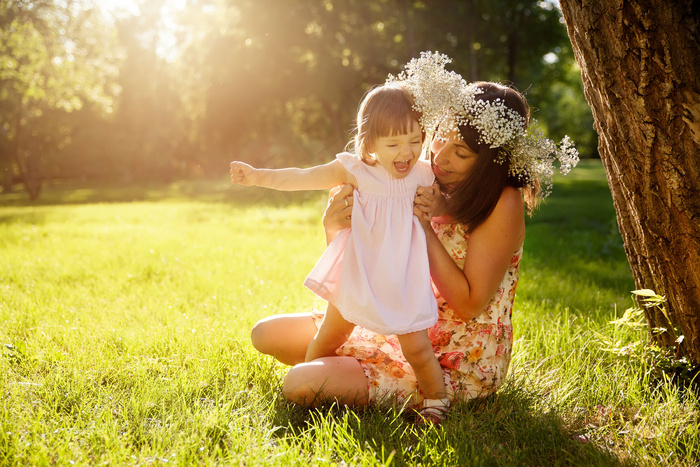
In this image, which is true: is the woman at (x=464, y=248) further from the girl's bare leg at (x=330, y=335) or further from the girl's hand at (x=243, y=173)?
the girl's hand at (x=243, y=173)

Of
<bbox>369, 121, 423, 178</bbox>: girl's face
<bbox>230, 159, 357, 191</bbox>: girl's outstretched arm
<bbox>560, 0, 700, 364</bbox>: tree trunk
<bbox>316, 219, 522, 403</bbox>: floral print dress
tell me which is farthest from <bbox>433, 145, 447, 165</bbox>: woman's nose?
<bbox>560, 0, 700, 364</bbox>: tree trunk

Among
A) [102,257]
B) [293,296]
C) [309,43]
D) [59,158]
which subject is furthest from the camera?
[59,158]

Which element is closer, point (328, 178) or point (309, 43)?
point (328, 178)

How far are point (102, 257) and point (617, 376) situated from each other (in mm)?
6055

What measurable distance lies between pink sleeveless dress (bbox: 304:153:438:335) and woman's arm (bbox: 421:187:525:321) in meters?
0.11

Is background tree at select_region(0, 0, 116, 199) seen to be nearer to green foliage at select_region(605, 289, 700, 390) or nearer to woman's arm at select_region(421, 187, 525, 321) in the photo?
woman's arm at select_region(421, 187, 525, 321)

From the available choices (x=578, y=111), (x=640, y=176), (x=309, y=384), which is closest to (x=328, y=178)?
(x=309, y=384)

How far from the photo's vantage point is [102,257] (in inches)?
269

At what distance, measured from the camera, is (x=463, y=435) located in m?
2.35

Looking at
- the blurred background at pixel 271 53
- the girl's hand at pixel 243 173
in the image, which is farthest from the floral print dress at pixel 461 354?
the blurred background at pixel 271 53

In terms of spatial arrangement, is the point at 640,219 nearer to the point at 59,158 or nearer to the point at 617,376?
the point at 617,376

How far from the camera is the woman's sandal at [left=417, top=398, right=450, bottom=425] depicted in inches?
100.0

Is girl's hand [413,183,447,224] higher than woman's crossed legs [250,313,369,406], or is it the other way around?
girl's hand [413,183,447,224]

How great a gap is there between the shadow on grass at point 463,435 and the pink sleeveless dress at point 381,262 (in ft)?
1.49
